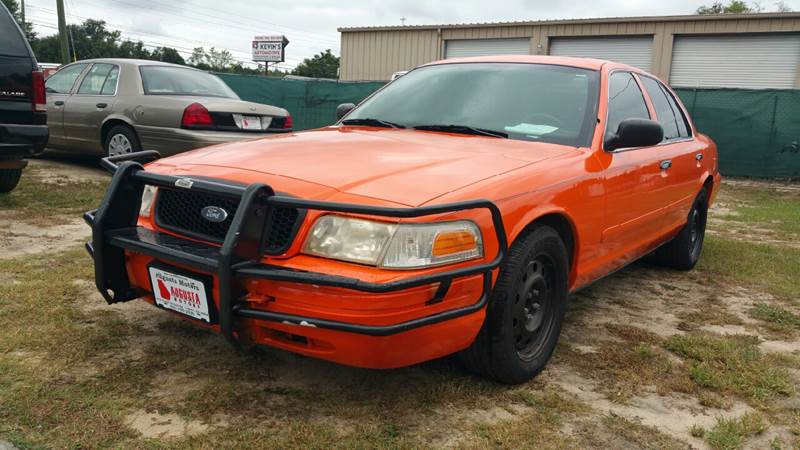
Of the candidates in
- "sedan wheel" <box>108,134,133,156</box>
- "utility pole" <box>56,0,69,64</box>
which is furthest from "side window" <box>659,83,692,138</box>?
"utility pole" <box>56,0,69,64</box>

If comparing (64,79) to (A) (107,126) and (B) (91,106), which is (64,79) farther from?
(A) (107,126)

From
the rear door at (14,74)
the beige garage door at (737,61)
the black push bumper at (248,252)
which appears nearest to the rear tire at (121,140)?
the rear door at (14,74)

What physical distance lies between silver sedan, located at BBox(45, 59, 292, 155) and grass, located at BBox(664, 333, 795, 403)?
527 cm

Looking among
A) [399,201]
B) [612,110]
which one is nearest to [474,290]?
[399,201]

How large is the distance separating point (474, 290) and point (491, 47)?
69.7ft

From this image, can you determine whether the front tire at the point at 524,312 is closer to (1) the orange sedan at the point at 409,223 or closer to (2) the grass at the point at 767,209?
(1) the orange sedan at the point at 409,223

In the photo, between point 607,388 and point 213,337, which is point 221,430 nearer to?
point 213,337

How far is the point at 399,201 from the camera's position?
2.34m

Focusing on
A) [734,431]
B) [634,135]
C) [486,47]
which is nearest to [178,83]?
[634,135]

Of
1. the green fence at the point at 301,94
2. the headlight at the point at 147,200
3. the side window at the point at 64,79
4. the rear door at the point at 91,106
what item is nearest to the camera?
the headlight at the point at 147,200

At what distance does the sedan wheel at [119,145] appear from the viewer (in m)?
7.62

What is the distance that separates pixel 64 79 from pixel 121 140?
1682 mm

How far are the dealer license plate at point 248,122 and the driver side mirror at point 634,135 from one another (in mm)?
4906

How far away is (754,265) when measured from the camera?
18.1 ft
